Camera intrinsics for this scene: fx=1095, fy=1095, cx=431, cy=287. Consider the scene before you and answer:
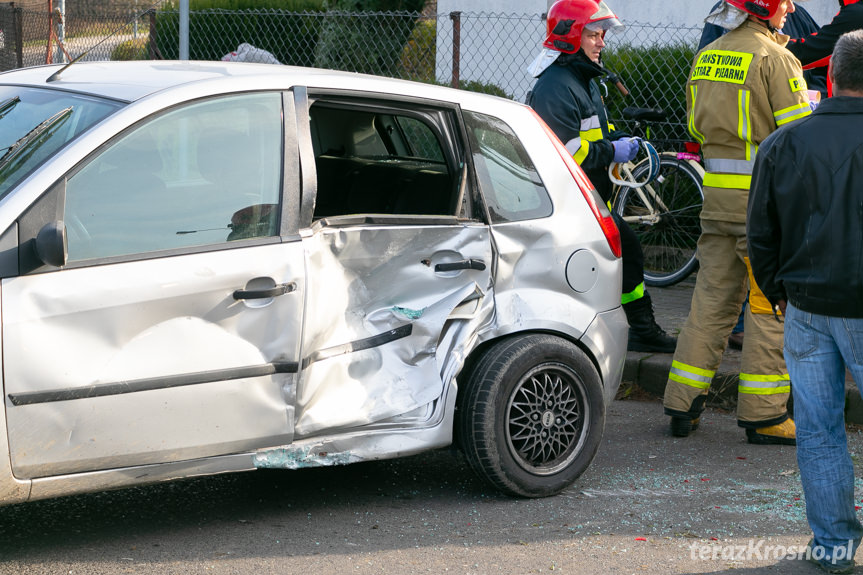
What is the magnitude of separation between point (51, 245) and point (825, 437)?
259 cm

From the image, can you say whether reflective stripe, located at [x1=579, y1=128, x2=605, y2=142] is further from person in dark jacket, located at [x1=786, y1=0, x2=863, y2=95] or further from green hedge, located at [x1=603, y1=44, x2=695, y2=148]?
green hedge, located at [x1=603, y1=44, x2=695, y2=148]

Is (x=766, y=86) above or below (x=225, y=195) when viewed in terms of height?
above

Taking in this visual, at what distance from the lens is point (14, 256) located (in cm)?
328

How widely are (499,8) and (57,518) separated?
488 inches

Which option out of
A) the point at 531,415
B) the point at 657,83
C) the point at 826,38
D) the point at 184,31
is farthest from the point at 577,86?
the point at 657,83

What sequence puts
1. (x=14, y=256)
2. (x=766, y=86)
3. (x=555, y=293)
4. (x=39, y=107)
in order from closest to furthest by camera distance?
(x=14, y=256)
(x=39, y=107)
(x=555, y=293)
(x=766, y=86)

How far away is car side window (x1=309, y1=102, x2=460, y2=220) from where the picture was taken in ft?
16.0

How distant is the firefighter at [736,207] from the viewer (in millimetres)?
4992

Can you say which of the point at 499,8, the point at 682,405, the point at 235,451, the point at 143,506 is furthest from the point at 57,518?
the point at 499,8

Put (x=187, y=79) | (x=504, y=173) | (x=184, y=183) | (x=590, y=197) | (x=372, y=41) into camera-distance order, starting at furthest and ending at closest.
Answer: (x=372, y=41) → (x=590, y=197) → (x=504, y=173) → (x=187, y=79) → (x=184, y=183)

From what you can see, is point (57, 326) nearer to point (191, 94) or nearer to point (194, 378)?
point (194, 378)

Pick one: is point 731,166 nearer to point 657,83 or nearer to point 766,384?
point 766,384

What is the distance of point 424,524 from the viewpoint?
4109mm

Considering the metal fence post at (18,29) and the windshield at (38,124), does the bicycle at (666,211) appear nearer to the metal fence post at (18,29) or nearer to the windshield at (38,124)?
the windshield at (38,124)
